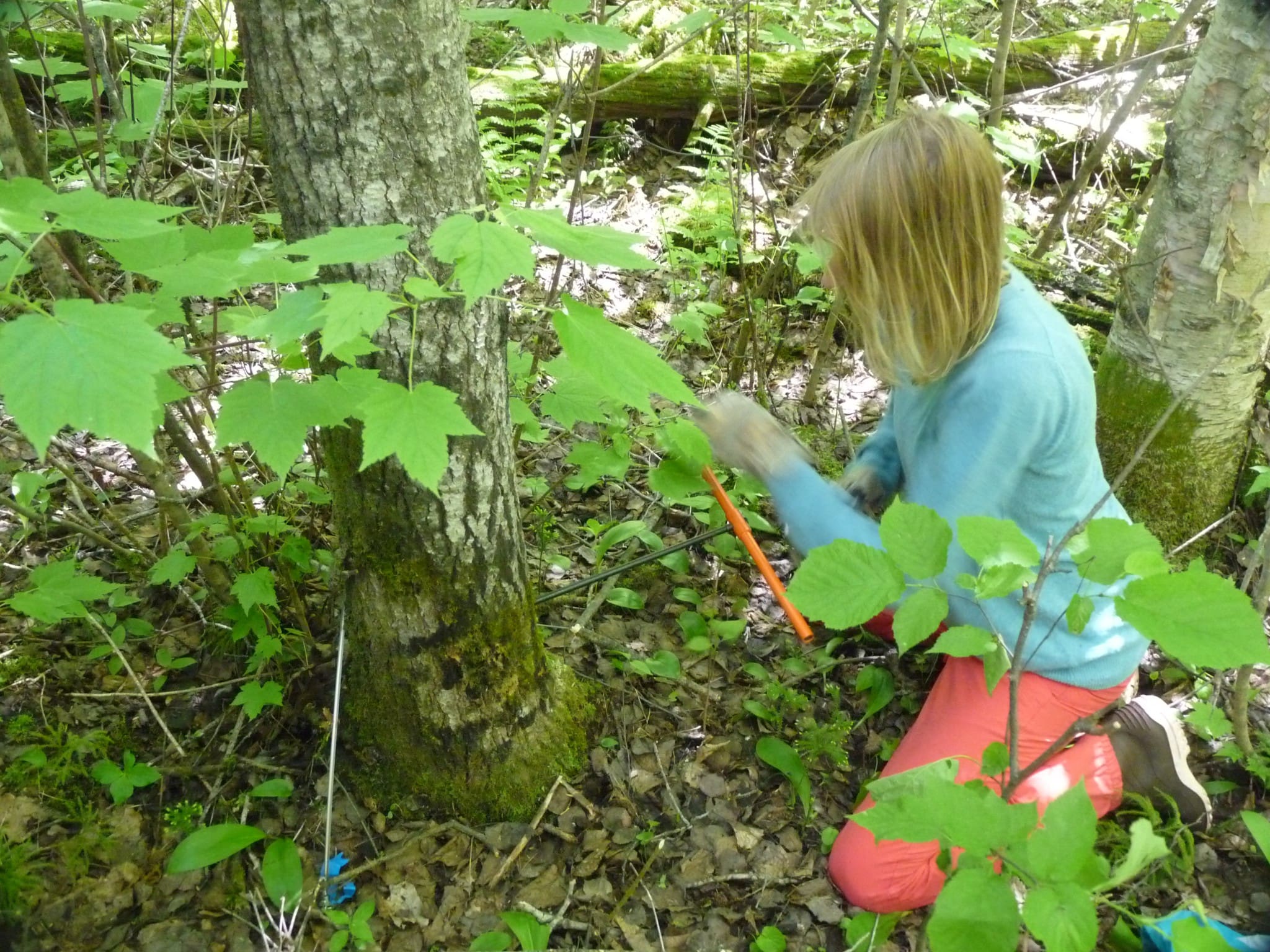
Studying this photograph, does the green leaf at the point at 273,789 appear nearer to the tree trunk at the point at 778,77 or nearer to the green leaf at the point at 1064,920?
the green leaf at the point at 1064,920

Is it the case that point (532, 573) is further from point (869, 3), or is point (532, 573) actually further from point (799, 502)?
point (869, 3)

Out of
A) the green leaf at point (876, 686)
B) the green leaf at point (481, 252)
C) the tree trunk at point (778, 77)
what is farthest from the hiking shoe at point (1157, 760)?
the tree trunk at point (778, 77)

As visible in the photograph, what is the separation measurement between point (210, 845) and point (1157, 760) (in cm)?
247

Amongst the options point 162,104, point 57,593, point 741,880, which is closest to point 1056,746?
point 741,880

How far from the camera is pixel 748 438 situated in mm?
2213

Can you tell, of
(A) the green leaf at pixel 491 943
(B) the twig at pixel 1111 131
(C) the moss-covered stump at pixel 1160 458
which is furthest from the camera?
(B) the twig at pixel 1111 131

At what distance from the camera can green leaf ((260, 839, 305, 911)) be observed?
199 cm

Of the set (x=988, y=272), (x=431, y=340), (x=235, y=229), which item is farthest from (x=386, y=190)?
(x=988, y=272)

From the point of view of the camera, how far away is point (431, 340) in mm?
1646

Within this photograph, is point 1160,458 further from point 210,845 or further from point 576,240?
point 210,845

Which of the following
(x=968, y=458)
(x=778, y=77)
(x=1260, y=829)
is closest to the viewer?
(x=1260, y=829)

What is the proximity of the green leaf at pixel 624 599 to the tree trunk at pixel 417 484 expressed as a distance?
0.37 metres

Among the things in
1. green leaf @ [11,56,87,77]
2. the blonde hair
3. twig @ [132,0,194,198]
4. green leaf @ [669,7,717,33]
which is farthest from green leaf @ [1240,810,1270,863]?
green leaf @ [11,56,87,77]

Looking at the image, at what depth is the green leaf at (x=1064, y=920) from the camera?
3.43 feet
